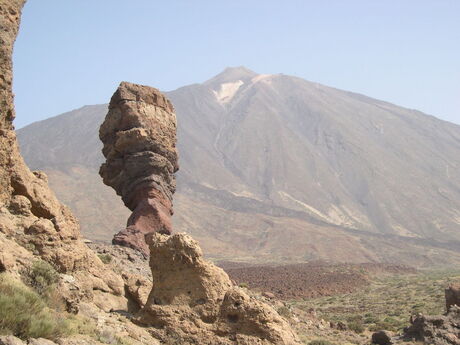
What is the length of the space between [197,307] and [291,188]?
451 ft

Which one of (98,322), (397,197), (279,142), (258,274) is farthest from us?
(279,142)

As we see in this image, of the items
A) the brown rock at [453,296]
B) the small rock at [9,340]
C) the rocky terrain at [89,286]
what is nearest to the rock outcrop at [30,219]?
the rocky terrain at [89,286]

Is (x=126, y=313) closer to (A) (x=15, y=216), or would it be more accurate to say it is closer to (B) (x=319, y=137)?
(A) (x=15, y=216)

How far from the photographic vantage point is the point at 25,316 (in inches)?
273

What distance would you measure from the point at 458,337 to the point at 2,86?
14374 mm

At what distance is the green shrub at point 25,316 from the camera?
6785 mm

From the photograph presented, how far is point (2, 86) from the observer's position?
453 inches

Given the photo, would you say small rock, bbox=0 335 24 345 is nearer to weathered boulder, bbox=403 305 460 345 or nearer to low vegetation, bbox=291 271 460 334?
weathered boulder, bbox=403 305 460 345

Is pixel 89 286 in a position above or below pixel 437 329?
above

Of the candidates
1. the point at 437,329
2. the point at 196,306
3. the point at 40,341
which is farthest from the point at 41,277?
the point at 437,329

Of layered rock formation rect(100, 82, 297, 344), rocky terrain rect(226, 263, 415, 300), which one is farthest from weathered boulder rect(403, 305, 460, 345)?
rocky terrain rect(226, 263, 415, 300)

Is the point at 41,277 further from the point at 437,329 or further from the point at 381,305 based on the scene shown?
the point at 381,305

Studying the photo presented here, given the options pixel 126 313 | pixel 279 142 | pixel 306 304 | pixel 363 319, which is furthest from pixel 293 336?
pixel 279 142

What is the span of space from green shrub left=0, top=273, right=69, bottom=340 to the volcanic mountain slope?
7540cm
